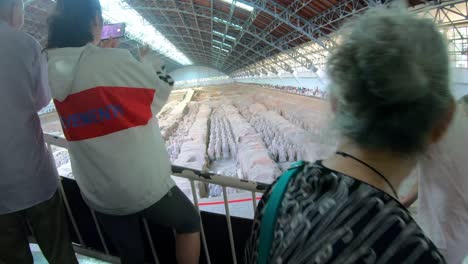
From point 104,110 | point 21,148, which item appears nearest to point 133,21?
point 21,148

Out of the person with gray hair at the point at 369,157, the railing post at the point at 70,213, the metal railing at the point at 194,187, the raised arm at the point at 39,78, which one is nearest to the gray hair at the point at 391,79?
the person with gray hair at the point at 369,157

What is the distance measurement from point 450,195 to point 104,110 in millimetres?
1556

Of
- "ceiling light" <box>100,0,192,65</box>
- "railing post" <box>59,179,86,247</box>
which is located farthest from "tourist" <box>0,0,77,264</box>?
"ceiling light" <box>100,0,192,65</box>

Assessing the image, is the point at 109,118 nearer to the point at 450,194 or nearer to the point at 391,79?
the point at 391,79

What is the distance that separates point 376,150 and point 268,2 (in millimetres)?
15163

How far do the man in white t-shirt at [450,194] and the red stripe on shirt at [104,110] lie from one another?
48.5 inches

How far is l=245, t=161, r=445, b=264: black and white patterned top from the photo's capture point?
599 millimetres

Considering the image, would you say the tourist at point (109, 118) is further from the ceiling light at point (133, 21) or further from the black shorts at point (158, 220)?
the ceiling light at point (133, 21)

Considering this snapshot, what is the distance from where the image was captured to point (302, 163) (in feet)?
2.40

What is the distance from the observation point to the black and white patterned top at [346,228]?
0.60 m

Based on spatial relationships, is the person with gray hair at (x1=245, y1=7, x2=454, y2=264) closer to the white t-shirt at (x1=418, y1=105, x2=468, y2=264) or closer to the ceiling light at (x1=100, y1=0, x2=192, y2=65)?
the white t-shirt at (x1=418, y1=105, x2=468, y2=264)

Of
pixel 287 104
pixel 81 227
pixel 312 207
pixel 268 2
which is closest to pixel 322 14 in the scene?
pixel 268 2

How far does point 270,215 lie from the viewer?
2.27ft

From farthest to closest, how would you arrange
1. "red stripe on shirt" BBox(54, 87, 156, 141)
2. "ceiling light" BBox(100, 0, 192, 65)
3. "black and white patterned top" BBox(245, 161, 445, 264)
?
"ceiling light" BBox(100, 0, 192, 65) < "red stripe on shirt" BBox(54, 87, 156, 141) < "black and white patterned top" BBox(245, 161, 445, 264)
